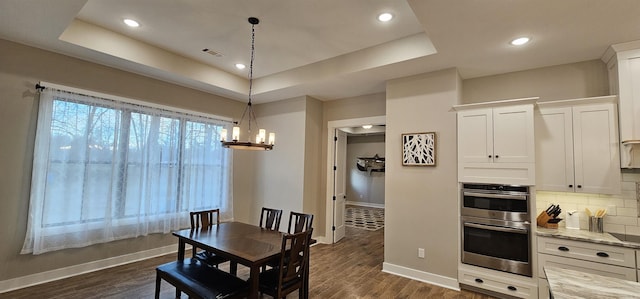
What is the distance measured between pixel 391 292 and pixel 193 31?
13.4 feet

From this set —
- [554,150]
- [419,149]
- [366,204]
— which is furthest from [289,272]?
[366,204]

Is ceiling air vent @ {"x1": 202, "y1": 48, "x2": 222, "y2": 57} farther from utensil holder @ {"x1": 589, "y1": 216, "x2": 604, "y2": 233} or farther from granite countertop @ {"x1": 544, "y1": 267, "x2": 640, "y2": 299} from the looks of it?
utensil holder @ {"x1": 589, "y1": 216, "x2": 604, "y2": 233}

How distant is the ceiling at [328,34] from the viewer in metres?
2.49

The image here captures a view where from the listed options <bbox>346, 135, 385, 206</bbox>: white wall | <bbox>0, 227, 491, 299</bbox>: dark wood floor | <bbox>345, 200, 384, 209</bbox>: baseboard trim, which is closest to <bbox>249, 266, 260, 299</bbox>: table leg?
<bbox>0, 227, 491, 299</bbox>: dark wood floor

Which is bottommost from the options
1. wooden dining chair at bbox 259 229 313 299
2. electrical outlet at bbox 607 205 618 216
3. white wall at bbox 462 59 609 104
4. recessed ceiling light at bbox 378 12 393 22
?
wooden dining chair at bbox 259 229 313 299

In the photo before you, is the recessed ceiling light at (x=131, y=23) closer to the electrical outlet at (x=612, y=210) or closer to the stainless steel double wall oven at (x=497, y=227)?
the stainless steel double wall oven at (x=497, y=227)

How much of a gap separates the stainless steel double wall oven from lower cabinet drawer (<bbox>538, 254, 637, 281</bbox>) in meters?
0.14

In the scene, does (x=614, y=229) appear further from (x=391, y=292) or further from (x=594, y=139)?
(x=391, y=292)

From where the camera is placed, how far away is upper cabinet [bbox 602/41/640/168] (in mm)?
2824

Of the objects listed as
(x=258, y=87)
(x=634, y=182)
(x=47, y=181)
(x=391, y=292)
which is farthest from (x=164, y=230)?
(x=634, y=182)

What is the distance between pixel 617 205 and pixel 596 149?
710 millimetres

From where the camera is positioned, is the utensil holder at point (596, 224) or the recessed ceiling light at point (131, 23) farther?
the recessed ceiling light at point (131, 23)

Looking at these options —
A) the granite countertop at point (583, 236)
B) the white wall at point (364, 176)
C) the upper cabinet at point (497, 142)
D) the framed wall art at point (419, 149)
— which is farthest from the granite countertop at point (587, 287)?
the white wall at point (364, 176)

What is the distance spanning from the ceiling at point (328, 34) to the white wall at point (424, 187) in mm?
300
